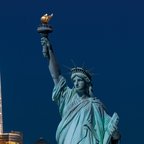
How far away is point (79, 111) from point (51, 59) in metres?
1.39

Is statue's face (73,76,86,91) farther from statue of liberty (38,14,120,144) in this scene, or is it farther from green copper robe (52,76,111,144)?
green copper robe (52,76,111,144)

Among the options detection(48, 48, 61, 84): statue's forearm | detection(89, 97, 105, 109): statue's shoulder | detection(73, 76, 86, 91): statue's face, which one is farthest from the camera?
detection(48, 48, 61, 84): statue's forearm

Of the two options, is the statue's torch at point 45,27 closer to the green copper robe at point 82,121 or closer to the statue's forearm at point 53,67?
the statue's forearm at point 53,67

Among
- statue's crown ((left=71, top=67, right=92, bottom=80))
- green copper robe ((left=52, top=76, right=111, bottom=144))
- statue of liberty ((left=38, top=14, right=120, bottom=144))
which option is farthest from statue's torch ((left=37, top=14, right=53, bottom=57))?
green copper robe ((left=52, top=76, right=111, bottom=144))

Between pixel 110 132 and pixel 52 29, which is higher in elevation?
pixel 52 29

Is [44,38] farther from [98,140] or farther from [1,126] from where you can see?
[1,126]

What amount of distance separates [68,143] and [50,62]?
6.57ft

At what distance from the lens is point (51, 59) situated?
24812 millimetres

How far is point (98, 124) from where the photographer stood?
24250 mm

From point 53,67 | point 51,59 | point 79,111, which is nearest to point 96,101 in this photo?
point 79,111

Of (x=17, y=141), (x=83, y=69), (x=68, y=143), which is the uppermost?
(x=17, y=141)

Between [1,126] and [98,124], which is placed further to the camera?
[1,126]

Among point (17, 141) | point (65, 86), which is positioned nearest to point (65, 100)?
point (65, 86)

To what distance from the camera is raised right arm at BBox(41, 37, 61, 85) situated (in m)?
24.8
